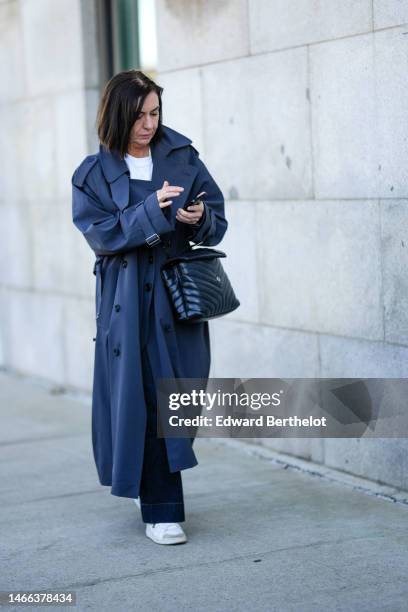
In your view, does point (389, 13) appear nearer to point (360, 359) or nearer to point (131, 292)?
point (360, 359)

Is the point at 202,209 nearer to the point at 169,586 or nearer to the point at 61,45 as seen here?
the point at 169,586

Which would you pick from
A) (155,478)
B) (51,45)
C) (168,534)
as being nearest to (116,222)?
(155,478)

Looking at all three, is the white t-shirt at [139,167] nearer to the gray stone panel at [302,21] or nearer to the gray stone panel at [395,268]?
the gray stone panel at [395,268]

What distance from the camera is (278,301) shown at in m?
6.60

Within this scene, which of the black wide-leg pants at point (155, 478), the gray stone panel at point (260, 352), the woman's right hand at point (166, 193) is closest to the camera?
the woman's right hand at point (166, 193)

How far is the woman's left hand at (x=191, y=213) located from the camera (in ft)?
16.2

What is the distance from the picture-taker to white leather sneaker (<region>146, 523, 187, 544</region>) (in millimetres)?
5125

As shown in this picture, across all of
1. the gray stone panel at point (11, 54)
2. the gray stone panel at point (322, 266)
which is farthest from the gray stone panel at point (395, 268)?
the gray stone panel at point (11, 54)

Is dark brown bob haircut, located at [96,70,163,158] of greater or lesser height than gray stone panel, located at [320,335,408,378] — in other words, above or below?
above

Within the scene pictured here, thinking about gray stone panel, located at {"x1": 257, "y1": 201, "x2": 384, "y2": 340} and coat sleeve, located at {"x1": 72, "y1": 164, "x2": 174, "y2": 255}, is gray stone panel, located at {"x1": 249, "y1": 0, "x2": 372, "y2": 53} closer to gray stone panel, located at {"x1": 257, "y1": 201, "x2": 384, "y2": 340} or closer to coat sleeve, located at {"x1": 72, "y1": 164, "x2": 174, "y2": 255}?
gray stone panel, located at {"x1": 257, "y1": 201, "x2": 384, "y2": 340}

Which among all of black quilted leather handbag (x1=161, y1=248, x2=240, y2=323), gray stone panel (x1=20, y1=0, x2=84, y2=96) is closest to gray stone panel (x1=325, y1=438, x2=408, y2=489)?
black quilted leather handbag (x1=161, y1=248, x2=240, y2=323)

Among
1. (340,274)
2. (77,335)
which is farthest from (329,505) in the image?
(77,335)

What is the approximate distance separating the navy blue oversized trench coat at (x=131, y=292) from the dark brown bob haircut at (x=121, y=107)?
85mm

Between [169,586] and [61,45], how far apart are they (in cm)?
509
